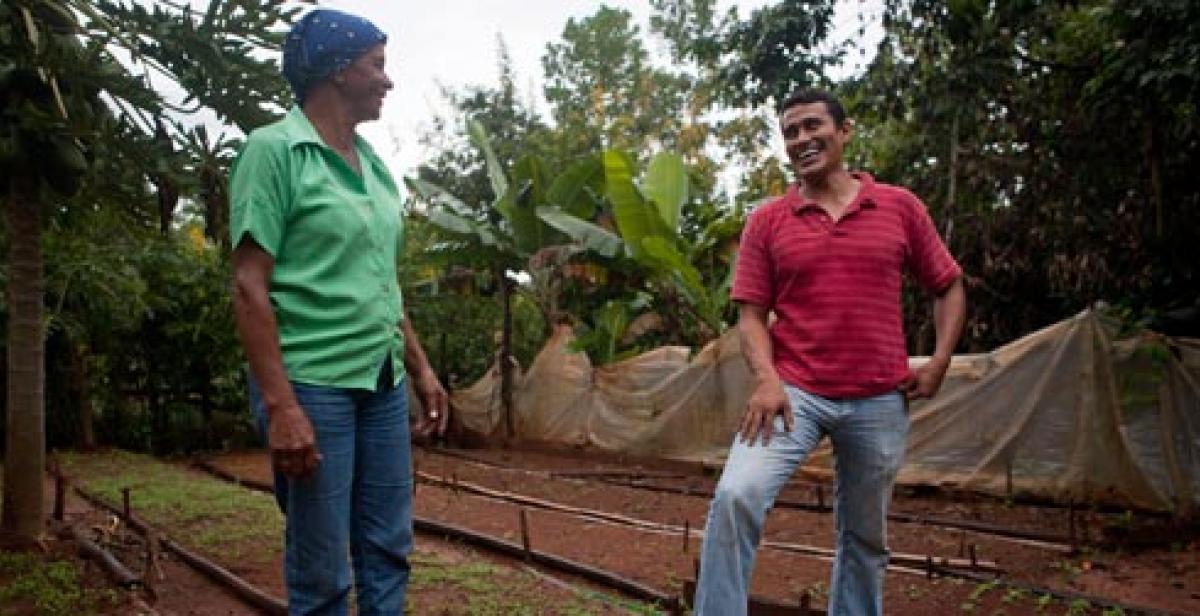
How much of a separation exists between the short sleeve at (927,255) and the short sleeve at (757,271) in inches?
16.1

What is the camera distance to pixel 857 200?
9.42 feet

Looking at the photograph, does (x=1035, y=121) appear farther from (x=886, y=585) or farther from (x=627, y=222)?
(x=886, y=585)

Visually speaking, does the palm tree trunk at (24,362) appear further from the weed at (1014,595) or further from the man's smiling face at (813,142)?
the weed at (1014,595)

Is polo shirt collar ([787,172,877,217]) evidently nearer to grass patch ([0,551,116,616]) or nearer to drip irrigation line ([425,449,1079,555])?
grass patch ([0,551,116,616])

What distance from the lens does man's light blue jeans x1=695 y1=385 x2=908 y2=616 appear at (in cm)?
260

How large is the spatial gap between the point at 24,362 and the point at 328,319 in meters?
3.38

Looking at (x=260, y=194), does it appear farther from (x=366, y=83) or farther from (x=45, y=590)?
(x=45, y=590)

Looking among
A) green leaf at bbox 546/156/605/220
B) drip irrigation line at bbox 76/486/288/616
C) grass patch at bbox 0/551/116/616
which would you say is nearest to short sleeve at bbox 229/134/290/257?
drip irrigation line at bbox 76/486/288/616

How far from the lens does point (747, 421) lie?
269 centimetres

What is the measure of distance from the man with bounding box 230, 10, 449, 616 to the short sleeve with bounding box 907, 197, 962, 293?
1.45m

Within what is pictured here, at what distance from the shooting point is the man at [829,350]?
2.63 m

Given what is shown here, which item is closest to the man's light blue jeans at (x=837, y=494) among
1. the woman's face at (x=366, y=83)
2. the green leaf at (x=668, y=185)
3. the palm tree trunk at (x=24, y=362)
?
the woman's face at (x=366, y=83)

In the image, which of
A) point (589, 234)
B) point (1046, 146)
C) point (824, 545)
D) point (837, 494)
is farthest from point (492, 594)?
point (589, 234)

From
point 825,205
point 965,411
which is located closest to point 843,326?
point 825,205
